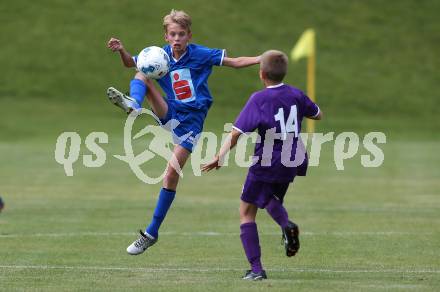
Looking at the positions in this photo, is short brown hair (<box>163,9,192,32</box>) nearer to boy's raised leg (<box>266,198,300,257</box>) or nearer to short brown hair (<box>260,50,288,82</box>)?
short brown hair (<box>260,50,288,82</box>)

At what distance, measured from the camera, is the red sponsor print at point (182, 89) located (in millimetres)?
10672

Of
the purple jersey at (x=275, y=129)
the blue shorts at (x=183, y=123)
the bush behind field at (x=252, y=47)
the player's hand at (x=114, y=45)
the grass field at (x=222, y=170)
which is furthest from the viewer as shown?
the bush behind field at (x=252, y=47)

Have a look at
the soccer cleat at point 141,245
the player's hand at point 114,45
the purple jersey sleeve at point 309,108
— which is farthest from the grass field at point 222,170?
the player's hand at point 114,45

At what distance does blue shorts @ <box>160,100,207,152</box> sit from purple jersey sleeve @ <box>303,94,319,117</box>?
1.88 metres

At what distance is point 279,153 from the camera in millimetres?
8766

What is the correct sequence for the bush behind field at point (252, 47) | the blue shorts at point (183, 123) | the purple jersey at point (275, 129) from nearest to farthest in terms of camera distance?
1. the purple jersey at point (275, 129)
2. the blue shorts at point (183, 123)
3. the bush behind field at point (252, 47)

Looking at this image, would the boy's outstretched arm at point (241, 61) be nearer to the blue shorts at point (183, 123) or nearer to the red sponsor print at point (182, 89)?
the red sponsor print at point (182, 89)

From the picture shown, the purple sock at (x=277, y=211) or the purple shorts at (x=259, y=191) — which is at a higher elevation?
the purple shorts at (x=259, y=191)

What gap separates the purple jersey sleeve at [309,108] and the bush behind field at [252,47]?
35.0 m

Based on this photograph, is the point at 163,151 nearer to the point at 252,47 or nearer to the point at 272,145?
the point at 272,145

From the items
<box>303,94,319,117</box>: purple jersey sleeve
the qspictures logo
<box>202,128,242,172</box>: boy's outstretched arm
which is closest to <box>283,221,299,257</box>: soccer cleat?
<box>202,128,242,172</box>: boy's outstretched arm

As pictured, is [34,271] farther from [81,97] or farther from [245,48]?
[245,48]

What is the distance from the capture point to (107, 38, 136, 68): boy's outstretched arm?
33.5ft

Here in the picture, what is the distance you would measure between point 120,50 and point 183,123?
39.0 inches
